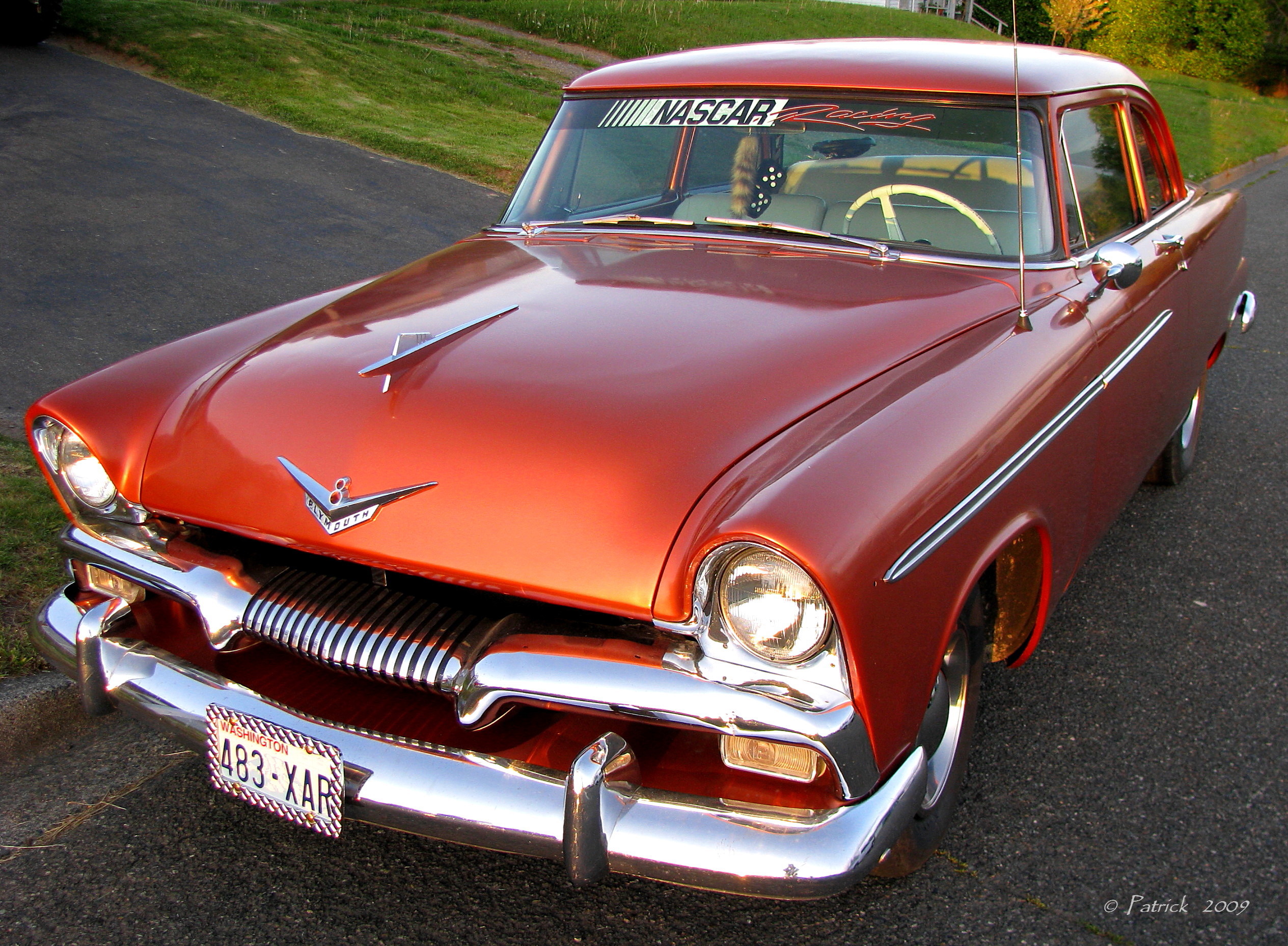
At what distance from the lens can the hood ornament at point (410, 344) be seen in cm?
225

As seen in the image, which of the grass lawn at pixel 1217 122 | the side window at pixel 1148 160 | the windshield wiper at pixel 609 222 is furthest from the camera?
the grass lawn at pixel 1217 122

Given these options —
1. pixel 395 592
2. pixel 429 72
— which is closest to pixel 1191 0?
pixel 429 72

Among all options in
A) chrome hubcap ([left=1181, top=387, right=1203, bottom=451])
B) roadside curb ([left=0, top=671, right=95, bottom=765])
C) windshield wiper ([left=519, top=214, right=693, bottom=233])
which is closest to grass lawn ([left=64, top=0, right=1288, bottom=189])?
windshield wiper ([left=519, top=214, right=693, bottom=233])

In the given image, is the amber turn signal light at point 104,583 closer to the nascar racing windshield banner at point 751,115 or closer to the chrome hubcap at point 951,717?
the chrome hubcap at point 951,717

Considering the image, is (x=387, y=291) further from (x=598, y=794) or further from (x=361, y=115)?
(x=361, y=115)

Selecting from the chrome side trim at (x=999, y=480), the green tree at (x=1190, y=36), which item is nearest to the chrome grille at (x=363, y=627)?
the chrome side trim at (x=999, y=480)

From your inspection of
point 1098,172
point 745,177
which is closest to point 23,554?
point 745,177

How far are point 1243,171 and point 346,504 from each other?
50.3 feet

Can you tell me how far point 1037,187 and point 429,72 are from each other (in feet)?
40.4

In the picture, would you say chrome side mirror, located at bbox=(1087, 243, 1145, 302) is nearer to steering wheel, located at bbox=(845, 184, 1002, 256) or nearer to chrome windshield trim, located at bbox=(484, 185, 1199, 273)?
chrome windshield trim, located at bbox=(484, 185, 1199, 273)

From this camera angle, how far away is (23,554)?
10.5 ft

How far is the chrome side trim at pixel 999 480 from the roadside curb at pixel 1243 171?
10.7m

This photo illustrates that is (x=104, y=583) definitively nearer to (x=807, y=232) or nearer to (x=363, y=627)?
(x=363, y=627)

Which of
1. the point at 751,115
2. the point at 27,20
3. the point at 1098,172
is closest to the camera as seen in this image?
the point at 751,115
